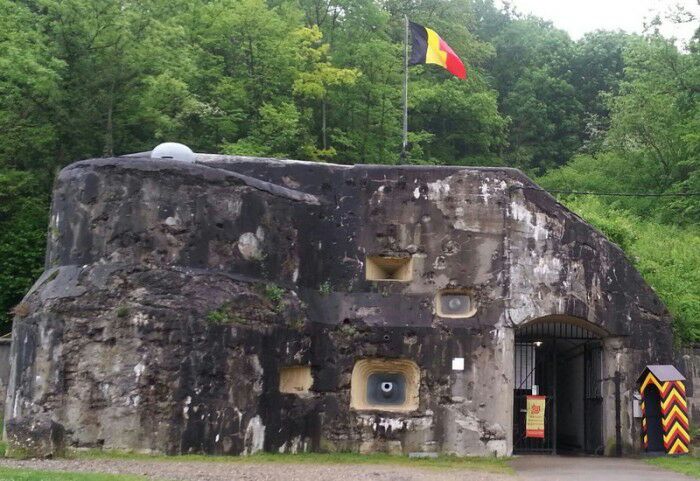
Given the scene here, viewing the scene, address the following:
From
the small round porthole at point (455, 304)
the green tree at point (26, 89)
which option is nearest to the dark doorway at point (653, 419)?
the small round porthole at point (455, 304)

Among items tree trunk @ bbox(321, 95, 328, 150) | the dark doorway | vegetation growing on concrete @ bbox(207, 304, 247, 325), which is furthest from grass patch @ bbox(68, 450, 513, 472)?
tree trunk @ bbox(321, 95, 328, 150)

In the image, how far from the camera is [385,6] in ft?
153

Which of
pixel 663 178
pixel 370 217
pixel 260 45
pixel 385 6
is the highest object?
pixel 385 6

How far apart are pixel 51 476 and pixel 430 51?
16234 mm

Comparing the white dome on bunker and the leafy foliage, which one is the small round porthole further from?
the leafy foliage

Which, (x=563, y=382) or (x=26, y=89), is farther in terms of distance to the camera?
(x=26, y=89)

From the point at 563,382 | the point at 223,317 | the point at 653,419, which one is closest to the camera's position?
the point at 223,317

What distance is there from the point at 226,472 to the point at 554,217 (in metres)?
9.37

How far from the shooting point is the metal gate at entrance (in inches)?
773

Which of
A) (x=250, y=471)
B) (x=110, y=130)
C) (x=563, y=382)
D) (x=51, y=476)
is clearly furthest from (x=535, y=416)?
(x=110, y=130)

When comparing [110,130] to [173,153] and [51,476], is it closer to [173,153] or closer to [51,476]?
[173,153]

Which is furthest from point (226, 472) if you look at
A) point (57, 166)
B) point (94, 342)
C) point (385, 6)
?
point (385, 6)

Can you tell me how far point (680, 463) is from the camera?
1647cm

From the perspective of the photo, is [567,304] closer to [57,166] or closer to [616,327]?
[616,327]
